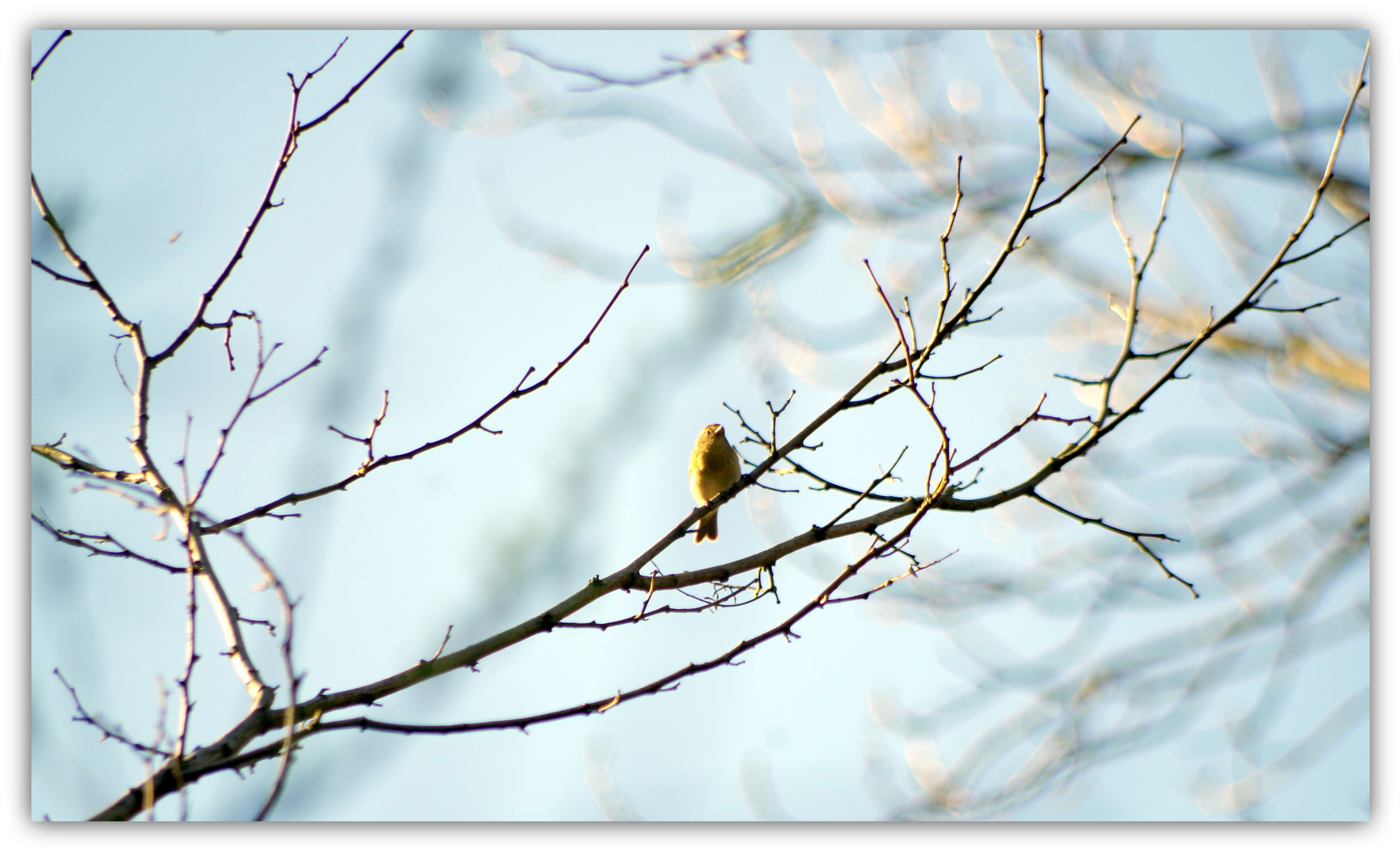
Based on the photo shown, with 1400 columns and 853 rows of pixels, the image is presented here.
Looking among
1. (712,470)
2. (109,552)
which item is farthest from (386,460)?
(712,470)

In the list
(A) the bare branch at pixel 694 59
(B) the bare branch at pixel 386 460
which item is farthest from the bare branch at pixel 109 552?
(A) the bare branch at pixel 694 59

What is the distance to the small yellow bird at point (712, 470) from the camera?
127 inches

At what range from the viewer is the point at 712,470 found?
323 centimetres

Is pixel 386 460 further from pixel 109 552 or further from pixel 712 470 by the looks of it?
pixel 712 470

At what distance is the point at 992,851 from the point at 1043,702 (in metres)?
1.00

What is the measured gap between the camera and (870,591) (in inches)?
63.4

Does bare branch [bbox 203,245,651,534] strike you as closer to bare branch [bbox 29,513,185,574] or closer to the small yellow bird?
bare branch [bbox 29,513,185,574]

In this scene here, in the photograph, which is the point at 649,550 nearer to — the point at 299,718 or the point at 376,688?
the point at 376,688

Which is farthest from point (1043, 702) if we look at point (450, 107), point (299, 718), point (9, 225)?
point (9, 225)

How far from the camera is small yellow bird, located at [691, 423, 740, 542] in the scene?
3.23 meters

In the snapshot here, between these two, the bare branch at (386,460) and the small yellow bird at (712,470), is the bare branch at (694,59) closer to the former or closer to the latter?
the bare branch at (386,460)

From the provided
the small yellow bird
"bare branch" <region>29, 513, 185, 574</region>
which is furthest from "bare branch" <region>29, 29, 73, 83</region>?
the small yellow bird

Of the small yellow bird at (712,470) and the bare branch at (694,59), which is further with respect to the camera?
the small yellow bird at (712,470)

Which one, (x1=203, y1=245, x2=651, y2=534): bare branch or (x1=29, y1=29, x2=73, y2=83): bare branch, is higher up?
(x1=29, y1=29, x2=73, y2=83): bare branch
